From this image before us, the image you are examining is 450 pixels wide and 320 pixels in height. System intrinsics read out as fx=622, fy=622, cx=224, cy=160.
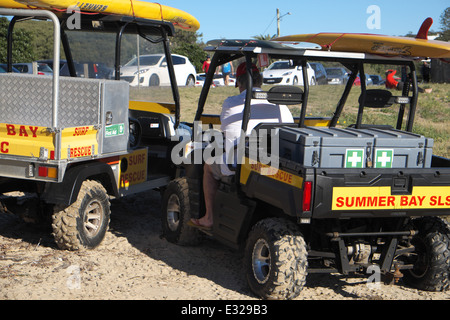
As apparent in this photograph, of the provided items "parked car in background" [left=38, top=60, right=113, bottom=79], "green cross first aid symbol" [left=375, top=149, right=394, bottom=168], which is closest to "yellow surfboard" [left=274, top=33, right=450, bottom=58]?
"green cross first aid symbol" [left=375, top=149, right=394, bottom=168]

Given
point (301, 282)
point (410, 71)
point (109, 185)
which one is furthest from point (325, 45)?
point (109, 185)

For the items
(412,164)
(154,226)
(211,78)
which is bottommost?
(154,226)

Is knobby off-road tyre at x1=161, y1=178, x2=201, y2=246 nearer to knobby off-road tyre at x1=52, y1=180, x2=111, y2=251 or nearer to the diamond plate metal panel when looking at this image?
knobby off-road tyre at x1=52, y1=180, x2=111, y2=251

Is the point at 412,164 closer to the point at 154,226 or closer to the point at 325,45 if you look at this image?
the point at 325,45

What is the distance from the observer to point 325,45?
219 inches

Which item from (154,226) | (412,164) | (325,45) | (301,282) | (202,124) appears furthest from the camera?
(154,226)

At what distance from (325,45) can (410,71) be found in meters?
0.87

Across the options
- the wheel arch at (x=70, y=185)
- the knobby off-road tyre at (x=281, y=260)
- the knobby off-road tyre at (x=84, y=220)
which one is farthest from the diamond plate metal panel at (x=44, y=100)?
the knobby off-road tyre at (x=281, y=260)

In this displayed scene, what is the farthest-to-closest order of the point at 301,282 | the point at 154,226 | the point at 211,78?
the point at 154,226 → the point at 211,78 → the point at 301,282

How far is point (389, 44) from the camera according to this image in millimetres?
5211

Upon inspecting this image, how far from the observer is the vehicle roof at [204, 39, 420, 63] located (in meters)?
5.14

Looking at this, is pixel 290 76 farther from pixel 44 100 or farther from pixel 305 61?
pixel 44 100

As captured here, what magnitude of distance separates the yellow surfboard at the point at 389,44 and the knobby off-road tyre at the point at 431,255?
1404mm

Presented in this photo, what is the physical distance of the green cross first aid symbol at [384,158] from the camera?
4922mm
